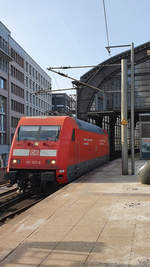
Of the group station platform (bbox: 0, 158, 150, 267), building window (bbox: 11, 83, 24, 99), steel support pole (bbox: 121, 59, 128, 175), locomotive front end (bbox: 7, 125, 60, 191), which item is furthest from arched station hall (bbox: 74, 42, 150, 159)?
station platform (bbox: 0, 158, 150, 267)

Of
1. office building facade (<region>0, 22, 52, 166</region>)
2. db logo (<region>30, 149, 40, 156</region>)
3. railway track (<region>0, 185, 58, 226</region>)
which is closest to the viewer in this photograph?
railway track (<region>0, 185, 58, 226</region>)

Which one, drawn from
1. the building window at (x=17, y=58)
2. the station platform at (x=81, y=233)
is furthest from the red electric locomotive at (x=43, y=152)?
the building window at (x=17, y=58)

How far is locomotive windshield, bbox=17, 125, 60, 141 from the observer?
1273 centimetres

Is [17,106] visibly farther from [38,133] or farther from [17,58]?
[38,133]

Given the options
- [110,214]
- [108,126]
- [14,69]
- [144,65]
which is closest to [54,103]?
[14,69]

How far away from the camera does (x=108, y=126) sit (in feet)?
132

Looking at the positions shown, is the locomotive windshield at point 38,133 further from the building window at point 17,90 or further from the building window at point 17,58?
the building window at point 17,58

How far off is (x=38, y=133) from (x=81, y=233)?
7350mm

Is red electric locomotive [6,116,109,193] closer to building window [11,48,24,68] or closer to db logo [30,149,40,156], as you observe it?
db logo [30,149,40,156]

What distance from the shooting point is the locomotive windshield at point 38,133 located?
1273 centimetres

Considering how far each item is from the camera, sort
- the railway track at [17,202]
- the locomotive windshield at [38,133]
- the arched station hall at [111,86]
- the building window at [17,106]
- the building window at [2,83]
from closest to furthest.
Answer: the railway track at [17,202]
the locomotive windshield at [38,133]
the arched station hall at [111,86]
the building window at [2,83]
the building window at [17,106]

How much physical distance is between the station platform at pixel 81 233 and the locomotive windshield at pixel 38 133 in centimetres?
347

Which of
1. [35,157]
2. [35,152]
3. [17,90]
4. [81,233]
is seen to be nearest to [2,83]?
[17,90]

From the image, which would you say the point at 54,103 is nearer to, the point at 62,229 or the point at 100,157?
the point at 100,157
